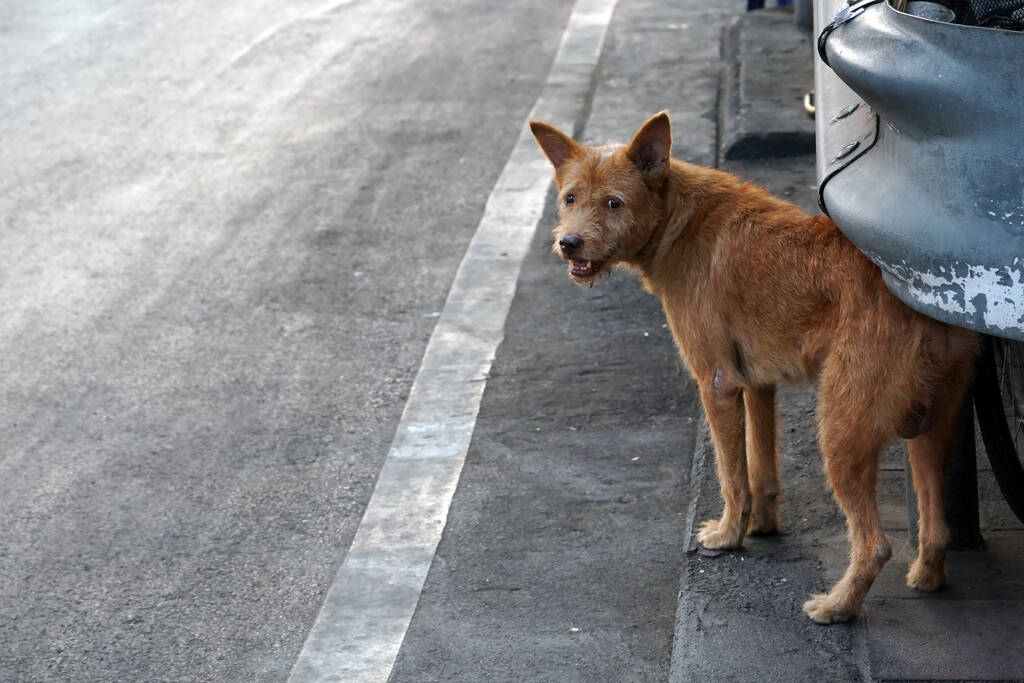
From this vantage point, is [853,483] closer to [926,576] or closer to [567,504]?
[926,576]

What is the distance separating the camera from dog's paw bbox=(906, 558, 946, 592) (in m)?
4.27

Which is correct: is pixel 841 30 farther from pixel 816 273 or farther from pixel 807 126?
pixel 807 126

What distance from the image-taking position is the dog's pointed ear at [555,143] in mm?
4727

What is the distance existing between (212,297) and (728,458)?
3873 mm

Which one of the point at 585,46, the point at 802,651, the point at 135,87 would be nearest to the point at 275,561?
the point at 802,651

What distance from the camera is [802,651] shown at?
4.08 m

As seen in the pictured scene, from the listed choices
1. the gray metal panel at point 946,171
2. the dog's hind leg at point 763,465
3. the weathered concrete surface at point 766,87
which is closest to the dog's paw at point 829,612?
the dog's hind leg at point 763,465

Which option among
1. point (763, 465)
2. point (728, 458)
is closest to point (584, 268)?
point (728, 458)

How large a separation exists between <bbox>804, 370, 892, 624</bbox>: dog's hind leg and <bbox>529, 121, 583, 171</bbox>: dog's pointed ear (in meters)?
1.34

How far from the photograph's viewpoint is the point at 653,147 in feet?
15.0

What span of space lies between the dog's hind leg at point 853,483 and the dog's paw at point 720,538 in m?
0.52

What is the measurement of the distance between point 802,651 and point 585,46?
9.54m

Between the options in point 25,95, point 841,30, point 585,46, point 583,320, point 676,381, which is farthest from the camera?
point 585,46

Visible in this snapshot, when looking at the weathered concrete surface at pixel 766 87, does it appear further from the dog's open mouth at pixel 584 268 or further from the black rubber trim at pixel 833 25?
the black rubber trim at pixel 833 25
